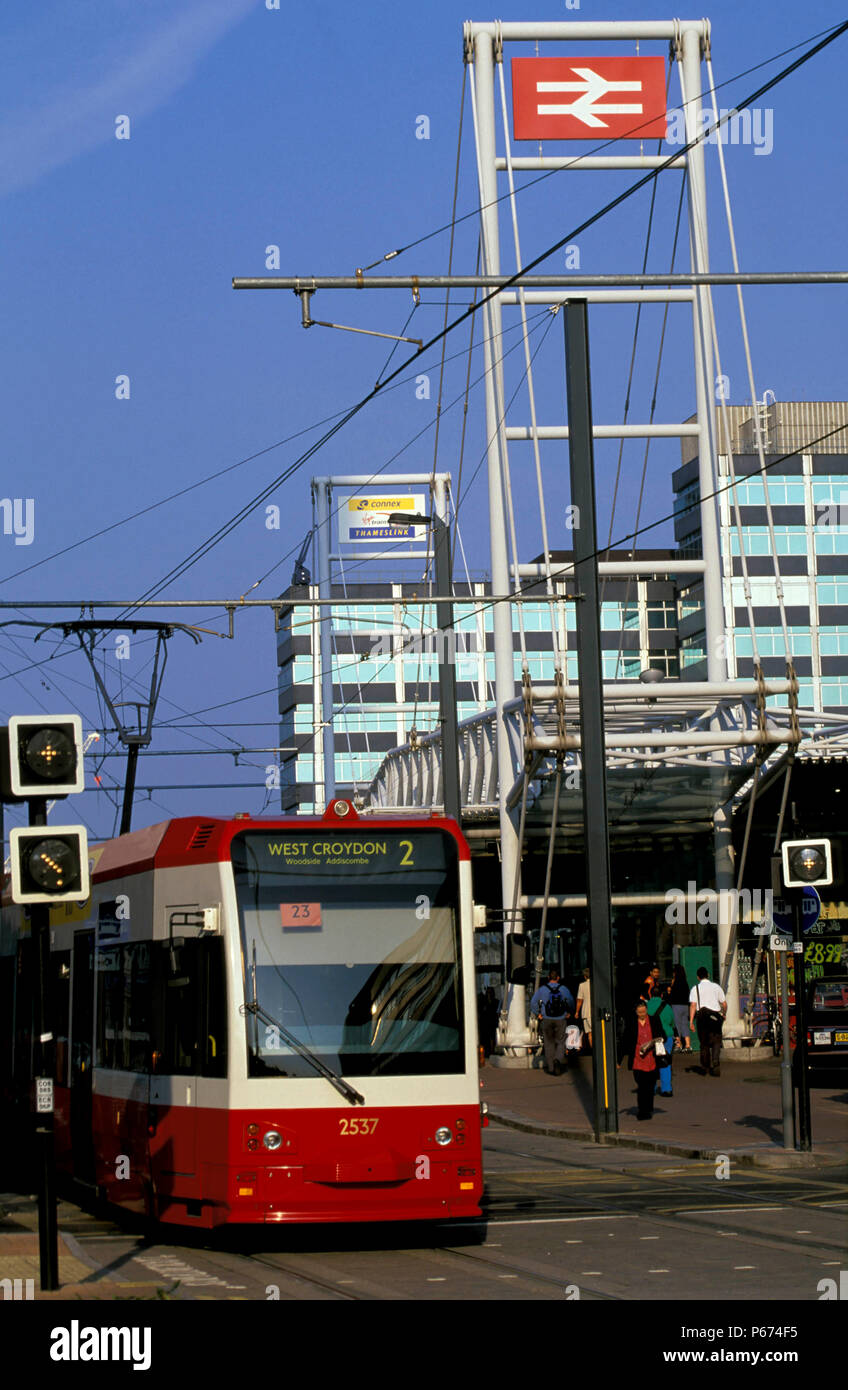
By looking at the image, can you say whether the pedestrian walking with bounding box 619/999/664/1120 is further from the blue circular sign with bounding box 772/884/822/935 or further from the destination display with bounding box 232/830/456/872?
the destination display with bounding box 232/830/456/872

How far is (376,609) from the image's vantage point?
430 feet

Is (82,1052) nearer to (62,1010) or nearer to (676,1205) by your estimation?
(62,1010)

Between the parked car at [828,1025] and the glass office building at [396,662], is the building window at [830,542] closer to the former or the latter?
the glass office building at [396,662]

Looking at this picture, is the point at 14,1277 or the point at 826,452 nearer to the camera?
the point at 14,1277

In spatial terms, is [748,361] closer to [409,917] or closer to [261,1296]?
[409,917]

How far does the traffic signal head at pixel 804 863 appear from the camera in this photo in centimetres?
1881

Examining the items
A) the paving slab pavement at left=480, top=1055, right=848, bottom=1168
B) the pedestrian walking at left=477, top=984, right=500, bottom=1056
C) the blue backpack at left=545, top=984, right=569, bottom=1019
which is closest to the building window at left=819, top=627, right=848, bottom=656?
the pedestrian walking at left=477, top=984, right=500, bottom=1056

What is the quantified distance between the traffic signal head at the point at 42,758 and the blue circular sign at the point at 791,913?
10.2 m

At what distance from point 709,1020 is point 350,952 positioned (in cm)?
1832

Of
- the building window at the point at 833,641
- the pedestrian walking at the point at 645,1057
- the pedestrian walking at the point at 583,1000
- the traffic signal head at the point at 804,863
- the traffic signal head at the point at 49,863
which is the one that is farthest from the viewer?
the building window at the point at 833,641

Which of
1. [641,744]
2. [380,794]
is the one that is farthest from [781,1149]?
[380,794]

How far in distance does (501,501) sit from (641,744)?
511cm

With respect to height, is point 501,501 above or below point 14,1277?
above

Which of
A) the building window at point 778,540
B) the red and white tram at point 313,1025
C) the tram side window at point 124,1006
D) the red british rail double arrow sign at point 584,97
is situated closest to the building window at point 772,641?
the building window at point 778,540
